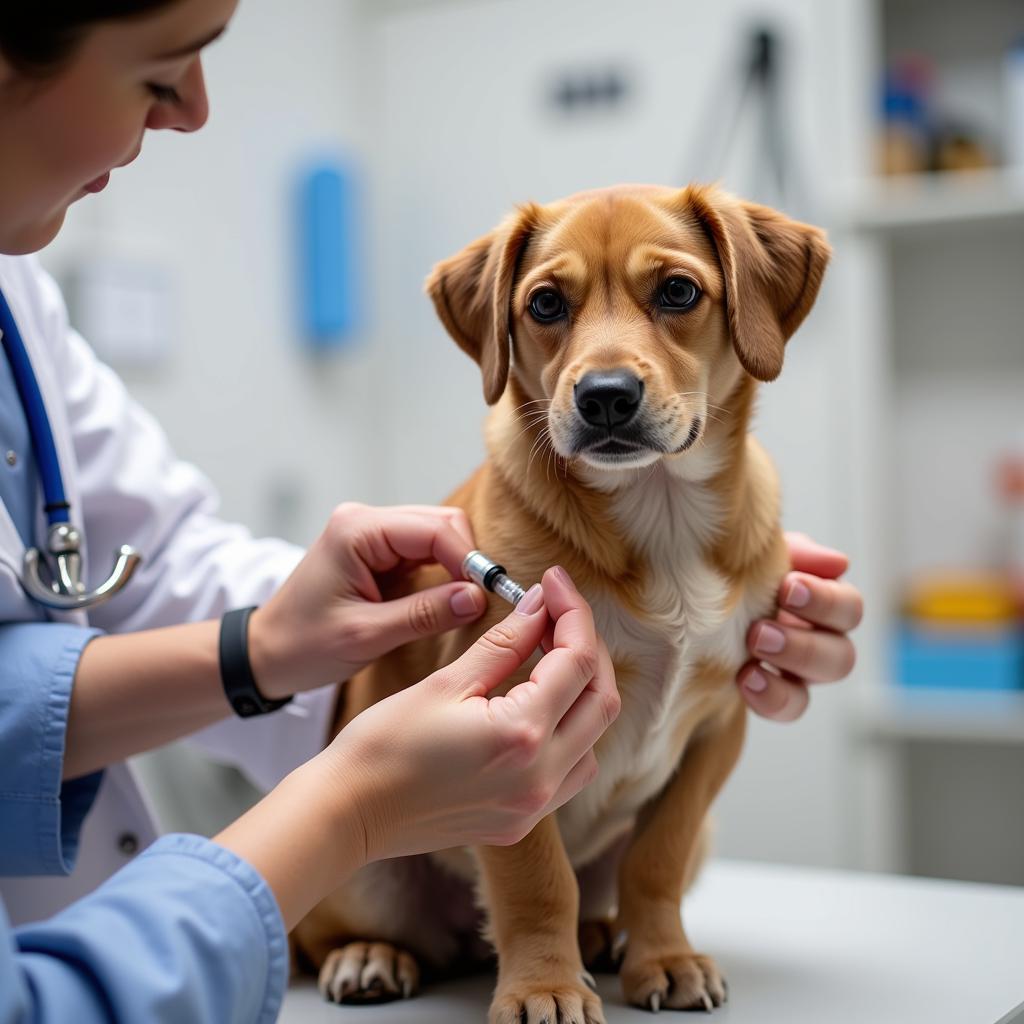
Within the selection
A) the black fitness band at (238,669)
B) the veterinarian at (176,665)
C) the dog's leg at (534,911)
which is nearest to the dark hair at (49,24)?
the veterinarian at (176,665)

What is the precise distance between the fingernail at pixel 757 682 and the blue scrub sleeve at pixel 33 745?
0.59 m

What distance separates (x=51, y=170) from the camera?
0.75m

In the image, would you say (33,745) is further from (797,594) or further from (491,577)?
(797,594)

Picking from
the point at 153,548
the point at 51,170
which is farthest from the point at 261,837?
the point at 153,548

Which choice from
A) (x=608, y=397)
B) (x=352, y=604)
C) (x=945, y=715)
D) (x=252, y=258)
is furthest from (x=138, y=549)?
(x=945, y=715)

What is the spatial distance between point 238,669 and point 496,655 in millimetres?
320

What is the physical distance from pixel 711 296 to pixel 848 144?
1.64 m

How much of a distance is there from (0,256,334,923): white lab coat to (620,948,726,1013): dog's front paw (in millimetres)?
388

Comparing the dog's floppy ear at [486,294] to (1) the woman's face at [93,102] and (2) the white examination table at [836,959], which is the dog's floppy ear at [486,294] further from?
(2) the white examination table at [836,959]

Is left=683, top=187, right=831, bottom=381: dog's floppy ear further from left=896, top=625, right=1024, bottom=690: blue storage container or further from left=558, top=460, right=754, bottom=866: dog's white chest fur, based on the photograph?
left=896, top=625, right=1024, bottom=690: blue storage container

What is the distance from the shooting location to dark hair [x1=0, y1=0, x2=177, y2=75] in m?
0.67

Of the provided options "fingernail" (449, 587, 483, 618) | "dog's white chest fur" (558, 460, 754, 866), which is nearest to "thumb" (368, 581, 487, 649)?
"fingernail" (449, 587, 483, 618)

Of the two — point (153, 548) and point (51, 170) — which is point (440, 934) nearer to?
point (153, 548)

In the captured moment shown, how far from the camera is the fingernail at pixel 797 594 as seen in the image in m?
1.09
